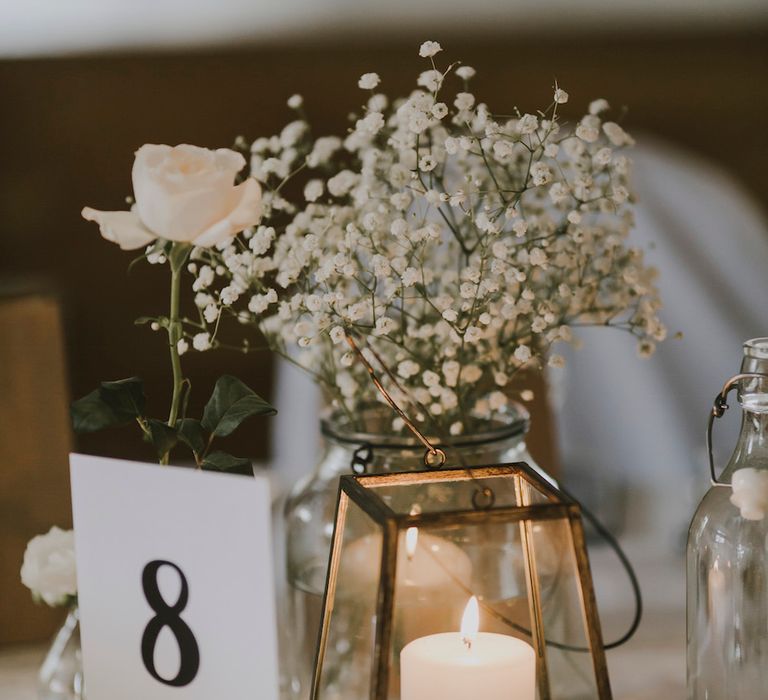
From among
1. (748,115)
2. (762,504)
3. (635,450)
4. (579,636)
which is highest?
(748,115)

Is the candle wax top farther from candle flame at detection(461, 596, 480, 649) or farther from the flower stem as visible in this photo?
the flower stem

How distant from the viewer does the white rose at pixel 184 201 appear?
50 centimetres

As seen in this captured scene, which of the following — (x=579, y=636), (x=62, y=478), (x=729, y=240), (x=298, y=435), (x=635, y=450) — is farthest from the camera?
(x=729, y=240)

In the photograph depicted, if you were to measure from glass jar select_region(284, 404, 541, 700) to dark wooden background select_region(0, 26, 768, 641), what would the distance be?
5.48 ft

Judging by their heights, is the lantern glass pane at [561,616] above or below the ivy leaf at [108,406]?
below

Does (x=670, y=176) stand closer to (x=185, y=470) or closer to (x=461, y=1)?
(x=461, y=1)

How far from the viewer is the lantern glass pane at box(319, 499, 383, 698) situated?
620mm

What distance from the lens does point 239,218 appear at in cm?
52

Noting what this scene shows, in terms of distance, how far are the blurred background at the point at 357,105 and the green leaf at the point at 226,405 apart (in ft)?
4.02

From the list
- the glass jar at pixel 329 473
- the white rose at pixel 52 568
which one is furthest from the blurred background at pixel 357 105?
the white rose at pixel 52 568

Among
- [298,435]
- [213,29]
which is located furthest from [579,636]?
[213,29]

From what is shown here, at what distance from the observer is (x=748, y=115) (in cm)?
284

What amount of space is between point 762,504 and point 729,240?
6.82 feet

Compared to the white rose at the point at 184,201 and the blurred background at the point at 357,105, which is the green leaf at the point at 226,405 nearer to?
the white rose at the point at 184,201
